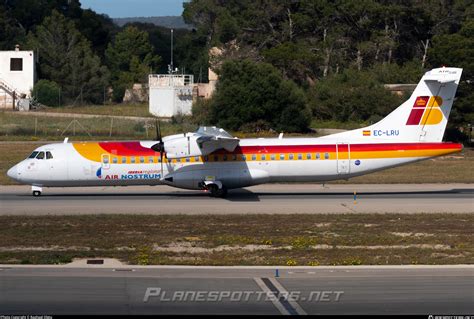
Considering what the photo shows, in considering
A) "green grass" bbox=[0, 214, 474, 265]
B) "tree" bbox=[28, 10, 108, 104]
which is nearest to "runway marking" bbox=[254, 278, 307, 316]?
"green grass" bbox=[0, 214, 474, 265]

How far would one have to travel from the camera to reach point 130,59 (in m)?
116

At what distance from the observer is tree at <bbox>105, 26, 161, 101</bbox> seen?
108 meters

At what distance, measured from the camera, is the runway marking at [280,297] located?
576 inches

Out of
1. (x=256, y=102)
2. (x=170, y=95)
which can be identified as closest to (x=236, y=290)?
(x=256, y=102)

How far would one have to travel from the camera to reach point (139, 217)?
26.8m

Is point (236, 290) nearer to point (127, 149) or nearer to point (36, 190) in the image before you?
point (127, 149)

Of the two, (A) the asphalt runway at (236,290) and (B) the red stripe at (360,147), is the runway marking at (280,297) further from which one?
(B) the red stripe at (360,147)

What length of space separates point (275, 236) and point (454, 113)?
33.2 m

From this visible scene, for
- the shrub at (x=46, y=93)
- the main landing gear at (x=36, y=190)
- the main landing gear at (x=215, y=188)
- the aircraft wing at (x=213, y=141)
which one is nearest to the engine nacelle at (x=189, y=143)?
the aircraft wing at (x=213, y=141)

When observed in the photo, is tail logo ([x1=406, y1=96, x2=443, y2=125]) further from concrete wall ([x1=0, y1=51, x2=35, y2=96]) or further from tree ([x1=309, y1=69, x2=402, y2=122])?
concrete wall ([x1=0, y1=51, x2=35, y2=96])

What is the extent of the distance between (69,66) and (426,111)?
241 feet

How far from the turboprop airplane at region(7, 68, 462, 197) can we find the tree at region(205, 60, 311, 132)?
27.5 meters

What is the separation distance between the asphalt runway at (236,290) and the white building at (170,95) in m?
53.3

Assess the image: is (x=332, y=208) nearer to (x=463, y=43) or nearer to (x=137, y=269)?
(x=137, y=269)
